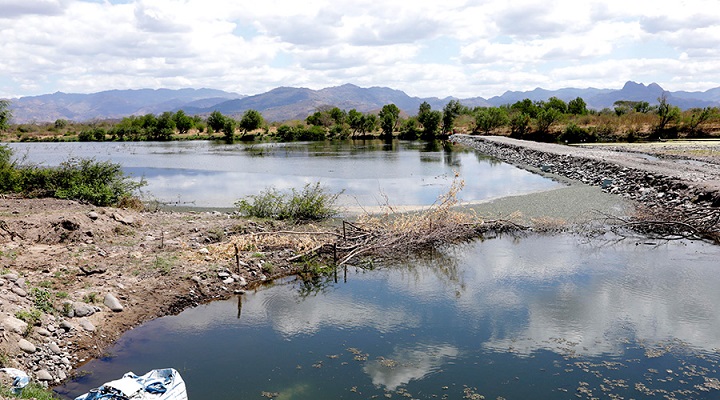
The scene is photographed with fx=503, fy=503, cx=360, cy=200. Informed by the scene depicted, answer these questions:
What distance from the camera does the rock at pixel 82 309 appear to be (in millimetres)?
9203

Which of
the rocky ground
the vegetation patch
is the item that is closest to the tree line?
the rocky ground

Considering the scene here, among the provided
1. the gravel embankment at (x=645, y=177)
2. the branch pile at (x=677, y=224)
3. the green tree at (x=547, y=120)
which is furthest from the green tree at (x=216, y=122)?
the branch pile at (x=677, y=224)

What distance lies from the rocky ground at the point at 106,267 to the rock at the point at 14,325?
0.06 ft

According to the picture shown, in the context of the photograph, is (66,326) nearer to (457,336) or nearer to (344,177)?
(457,336)

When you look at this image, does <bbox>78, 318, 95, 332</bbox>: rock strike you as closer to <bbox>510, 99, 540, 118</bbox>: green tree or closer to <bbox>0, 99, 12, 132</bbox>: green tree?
<bbox>0, 99, 12, 132</bbox>: green tree

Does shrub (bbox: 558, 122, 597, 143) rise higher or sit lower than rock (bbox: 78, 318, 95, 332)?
higher

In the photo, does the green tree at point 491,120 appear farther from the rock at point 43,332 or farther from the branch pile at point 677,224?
the rock at point 43,332

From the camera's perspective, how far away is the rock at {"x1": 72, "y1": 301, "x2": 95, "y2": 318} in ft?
30.2

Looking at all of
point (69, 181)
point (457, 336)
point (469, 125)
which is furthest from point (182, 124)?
point (457, 336)

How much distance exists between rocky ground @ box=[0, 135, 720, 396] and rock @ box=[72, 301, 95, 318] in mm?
16

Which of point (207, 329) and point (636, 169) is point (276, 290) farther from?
point (636, 169)

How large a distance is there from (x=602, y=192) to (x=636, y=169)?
11.7ft

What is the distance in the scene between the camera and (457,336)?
30.7 feet

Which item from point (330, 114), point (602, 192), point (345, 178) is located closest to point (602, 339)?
point (602, 192)
